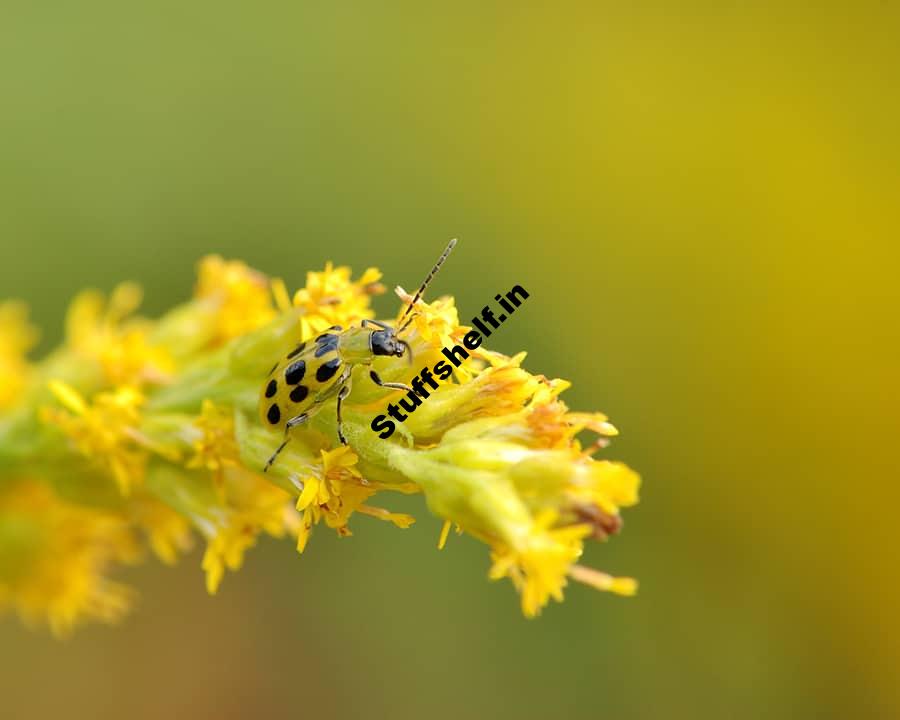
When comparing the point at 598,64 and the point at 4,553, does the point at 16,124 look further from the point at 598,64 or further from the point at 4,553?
the point at 598,64

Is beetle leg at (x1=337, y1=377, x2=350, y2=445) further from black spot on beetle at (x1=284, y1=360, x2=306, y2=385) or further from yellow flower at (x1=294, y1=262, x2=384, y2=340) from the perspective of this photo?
yellow flower at (x1=294, y1=262, x2=384, y2=340)

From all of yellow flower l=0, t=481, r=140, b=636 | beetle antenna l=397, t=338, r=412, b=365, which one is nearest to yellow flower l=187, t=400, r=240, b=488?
beetle antenna l=397, t=338, r=412, b=365

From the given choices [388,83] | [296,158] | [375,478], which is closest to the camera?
[375,478]

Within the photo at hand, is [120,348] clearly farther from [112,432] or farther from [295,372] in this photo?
[295,372]

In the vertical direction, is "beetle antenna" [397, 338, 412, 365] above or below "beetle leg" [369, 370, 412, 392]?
above

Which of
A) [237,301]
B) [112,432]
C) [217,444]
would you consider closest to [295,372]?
[217,444]

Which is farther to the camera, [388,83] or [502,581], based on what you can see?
[388,83]

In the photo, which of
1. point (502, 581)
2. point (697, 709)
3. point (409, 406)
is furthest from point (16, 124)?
point (697, 709)
